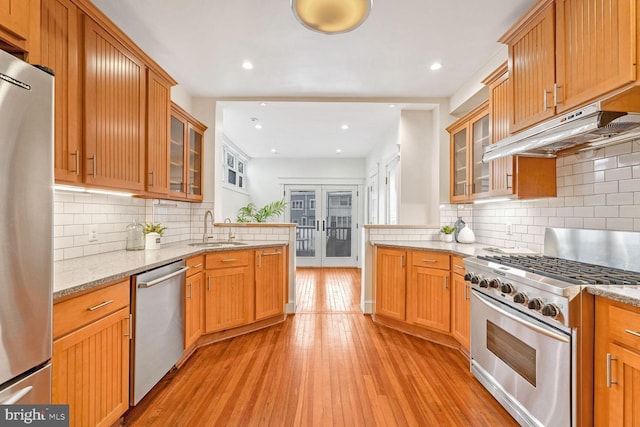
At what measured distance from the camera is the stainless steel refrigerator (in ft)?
3.25

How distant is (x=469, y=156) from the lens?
3.21 metres

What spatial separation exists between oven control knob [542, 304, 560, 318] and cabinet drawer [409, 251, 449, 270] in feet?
4.29

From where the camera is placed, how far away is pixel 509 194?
248cm

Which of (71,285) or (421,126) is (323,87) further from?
(71,285)

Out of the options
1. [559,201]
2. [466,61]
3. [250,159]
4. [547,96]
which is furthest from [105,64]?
[250,159]

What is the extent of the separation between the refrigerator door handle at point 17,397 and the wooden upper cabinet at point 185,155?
1978mm

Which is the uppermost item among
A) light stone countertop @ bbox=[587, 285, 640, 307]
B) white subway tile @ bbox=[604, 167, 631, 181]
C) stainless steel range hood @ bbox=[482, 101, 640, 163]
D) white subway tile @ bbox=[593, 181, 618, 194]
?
stainless steel range hood @ bbox=[482, 101, 640, 163]

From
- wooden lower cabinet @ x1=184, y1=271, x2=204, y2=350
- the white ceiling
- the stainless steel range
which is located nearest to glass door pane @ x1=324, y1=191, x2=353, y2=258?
the white ceiling

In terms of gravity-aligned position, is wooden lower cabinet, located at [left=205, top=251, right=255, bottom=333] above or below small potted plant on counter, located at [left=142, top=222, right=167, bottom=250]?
below

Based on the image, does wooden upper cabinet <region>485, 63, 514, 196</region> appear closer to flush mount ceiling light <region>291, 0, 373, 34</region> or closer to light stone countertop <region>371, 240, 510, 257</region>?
light stone countertop <region>371, 240, 510, 257</region>

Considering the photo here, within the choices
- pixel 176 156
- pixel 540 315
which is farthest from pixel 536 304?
pixel 176 156

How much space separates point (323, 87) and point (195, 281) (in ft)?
8.08

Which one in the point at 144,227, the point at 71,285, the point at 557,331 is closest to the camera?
the point at 71,285

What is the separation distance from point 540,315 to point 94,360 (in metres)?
2.30
